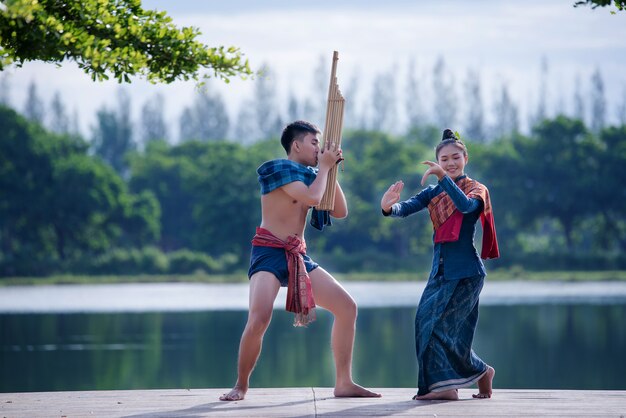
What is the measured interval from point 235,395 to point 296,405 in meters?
0.39

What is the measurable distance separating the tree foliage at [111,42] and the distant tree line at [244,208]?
3888 centimetres

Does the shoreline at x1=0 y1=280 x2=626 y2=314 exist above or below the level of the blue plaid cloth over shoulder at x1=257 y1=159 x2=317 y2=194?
below

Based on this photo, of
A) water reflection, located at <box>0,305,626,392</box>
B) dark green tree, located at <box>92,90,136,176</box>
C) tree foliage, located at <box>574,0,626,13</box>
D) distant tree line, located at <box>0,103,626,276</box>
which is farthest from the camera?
dark green tree, located at <box>92,90,136,176</box>

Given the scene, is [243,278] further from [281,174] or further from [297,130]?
[281,174]

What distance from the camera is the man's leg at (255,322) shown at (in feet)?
20.8

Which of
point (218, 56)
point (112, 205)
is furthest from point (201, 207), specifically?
point (218, 56)

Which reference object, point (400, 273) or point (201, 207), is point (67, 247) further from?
point (400, 273)

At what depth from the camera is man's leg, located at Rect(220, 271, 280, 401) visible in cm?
634

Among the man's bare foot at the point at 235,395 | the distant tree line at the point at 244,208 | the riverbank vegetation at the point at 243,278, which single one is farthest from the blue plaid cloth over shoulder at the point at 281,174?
the distant tree line at the point at 244,208

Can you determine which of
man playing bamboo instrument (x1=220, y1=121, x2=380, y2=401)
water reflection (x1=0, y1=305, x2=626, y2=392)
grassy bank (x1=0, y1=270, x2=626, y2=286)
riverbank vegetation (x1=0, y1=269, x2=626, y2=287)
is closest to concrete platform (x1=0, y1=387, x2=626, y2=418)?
man playing bamboo instrument (x1=220, y1=121, x2=380, y2=401)

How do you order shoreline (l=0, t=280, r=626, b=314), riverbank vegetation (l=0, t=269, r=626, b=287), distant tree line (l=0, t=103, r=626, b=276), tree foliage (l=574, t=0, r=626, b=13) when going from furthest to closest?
1. distant tree line (l=0, t=103, r=626, b=276)
2. riverbank vegetation (l=0, t=269, r=626, b=287)
3. shoreline (l=0, t=280, r=626, b=314)
4. tree foliage (l=574, t=0, r=626, b=13)

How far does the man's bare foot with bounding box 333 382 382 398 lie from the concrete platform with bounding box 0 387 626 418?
53 millimetres

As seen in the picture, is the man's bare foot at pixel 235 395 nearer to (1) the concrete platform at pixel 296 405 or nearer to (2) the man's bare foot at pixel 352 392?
(1) the concrete platform at pixel 296 405

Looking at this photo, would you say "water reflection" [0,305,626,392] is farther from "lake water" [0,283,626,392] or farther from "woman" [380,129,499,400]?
"woman" [380,129,499,400]
